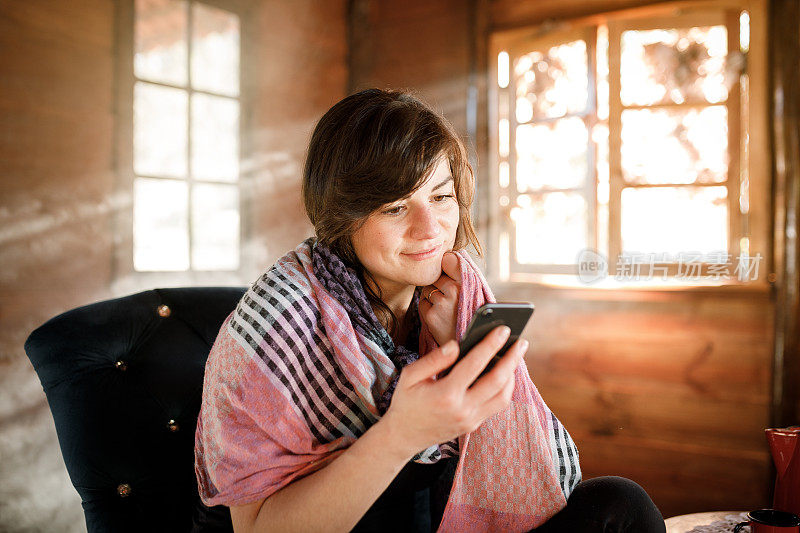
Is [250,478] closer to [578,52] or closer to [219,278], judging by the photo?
[219,278]

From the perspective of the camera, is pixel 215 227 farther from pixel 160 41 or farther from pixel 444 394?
pixel 444 394

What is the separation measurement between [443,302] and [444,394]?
0.36 metres

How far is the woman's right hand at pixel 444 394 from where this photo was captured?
774 mm

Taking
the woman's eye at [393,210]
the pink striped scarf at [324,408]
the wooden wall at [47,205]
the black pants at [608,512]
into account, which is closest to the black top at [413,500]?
the pink striped scarf at [324,408]

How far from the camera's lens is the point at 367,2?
3.36 m

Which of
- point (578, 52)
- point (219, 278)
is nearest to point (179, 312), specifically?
point (219, 278)

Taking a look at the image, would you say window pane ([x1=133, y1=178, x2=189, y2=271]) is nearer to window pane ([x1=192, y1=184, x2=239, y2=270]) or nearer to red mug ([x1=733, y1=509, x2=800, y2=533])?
window pane ([x1=192, y1=184, x2=239, y2=270])

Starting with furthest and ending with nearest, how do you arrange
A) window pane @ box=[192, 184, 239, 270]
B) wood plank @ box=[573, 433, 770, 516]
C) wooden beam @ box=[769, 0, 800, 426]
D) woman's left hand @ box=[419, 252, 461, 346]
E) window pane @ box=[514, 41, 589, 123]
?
window pane @ box=[514, 41, 589, 123], window pane @ box=[192, 184, 239, 270], wood plank @ box=[573, 433, 770, 516], wooden beam @ box=[769, 0, 800, 426], woman's left hand @ box=[419, 252, 461, 346]

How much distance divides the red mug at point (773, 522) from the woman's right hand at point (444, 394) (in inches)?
23.3

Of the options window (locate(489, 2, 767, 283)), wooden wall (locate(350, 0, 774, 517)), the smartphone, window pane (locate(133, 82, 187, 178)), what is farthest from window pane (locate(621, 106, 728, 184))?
the smartphone

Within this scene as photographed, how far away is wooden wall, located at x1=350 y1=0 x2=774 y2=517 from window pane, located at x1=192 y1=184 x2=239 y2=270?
995 millimetres

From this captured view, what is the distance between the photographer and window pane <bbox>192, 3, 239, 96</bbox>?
2625 millimetres

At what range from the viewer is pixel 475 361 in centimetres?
78

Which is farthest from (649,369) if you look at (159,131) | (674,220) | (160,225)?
(159,131)
